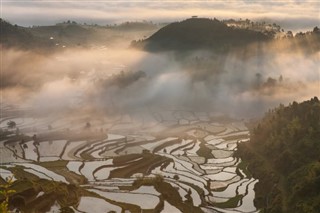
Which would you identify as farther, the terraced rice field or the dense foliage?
the terraced rice field

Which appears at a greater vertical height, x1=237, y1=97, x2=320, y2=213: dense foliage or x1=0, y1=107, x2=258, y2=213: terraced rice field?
x1=237, y1=97, x2=320, y2=213: dense foliage

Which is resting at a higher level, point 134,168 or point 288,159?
point 288,159

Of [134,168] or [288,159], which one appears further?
[134,168]

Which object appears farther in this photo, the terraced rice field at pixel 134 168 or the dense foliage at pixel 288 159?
the terraced rice field at pixel 134 168

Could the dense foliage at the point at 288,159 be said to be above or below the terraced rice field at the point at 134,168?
above

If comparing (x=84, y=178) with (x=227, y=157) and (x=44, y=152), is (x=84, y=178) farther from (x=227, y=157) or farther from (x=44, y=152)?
(x=227, y=157)
